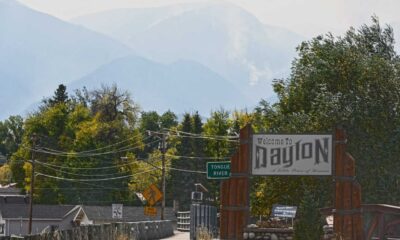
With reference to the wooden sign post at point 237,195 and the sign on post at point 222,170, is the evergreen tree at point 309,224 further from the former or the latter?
the sign on post at point 222,170

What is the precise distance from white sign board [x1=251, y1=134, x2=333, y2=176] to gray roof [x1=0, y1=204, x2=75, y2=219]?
192 ft

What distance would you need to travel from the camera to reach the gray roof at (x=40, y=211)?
83.9 metres

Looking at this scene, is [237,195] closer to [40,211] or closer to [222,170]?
[222,170]

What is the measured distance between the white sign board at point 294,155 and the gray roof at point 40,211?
58.6 m

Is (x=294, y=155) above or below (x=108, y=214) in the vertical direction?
above

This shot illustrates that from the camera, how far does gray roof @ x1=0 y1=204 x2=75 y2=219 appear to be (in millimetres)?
83875

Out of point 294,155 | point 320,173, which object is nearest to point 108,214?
point 294,155

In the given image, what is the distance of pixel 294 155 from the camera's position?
2656 centimetres

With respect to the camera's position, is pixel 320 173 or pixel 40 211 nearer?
pixel 320 173

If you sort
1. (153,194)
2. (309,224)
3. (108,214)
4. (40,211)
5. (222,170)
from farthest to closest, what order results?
(40,211), (108,214), (153,194), (222,170), (309,224)

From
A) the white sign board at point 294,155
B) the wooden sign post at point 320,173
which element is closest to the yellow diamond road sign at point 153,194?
the wooden sign post at point 320,173

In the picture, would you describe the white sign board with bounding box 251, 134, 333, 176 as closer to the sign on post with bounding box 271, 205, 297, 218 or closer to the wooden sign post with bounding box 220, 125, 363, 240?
the wooden sign post with bounding box 220, 125, 363, 240

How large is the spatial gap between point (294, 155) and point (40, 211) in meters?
61.7

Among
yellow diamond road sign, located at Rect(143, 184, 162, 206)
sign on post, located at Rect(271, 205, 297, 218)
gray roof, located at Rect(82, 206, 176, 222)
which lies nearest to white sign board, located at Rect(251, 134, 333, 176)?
sign on post, located at Rect(271, 205, 297, 218)
